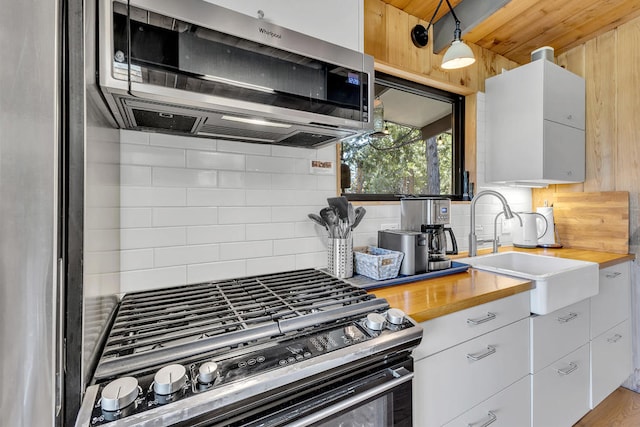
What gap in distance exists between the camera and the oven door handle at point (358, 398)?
2.19ft

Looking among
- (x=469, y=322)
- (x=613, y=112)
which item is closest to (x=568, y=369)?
(x=469, y=322)

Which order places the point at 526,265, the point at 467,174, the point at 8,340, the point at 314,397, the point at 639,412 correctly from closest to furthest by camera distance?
the point at 8,340, the point at 314,397, the point at 639,412, the point at 526,265, the point at 467,174

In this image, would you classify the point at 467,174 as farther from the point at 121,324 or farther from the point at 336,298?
the point at 121,324

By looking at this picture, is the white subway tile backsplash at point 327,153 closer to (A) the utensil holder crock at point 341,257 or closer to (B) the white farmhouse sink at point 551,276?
(A) the utensil holder crock at point 341,257

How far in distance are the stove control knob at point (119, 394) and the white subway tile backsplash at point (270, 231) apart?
2.45ft

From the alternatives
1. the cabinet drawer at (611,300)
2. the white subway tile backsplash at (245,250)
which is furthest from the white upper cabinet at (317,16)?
the cabinet drawer at (611,300)

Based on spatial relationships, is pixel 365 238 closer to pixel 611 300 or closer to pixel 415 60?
pixel 415 60

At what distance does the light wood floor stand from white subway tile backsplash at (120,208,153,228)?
2.50 m

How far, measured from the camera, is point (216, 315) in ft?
2.80

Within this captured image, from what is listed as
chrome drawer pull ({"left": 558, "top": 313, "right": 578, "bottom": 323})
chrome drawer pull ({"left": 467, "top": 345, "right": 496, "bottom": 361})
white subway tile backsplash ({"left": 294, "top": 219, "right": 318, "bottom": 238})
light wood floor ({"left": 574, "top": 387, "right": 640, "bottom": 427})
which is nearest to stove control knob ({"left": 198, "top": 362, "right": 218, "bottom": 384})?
white subway tile backsplash ({"left": 294, "top": 219, "right": 318, "bottom": 238})

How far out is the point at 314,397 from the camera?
2.27 feet

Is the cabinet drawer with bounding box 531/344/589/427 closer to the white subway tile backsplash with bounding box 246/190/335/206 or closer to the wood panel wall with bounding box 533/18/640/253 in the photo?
the wood panel wall with bounding box 533/18/640/253

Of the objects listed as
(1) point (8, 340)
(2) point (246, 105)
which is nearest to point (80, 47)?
A: (2) point (246, 105)

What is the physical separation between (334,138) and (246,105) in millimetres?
453
